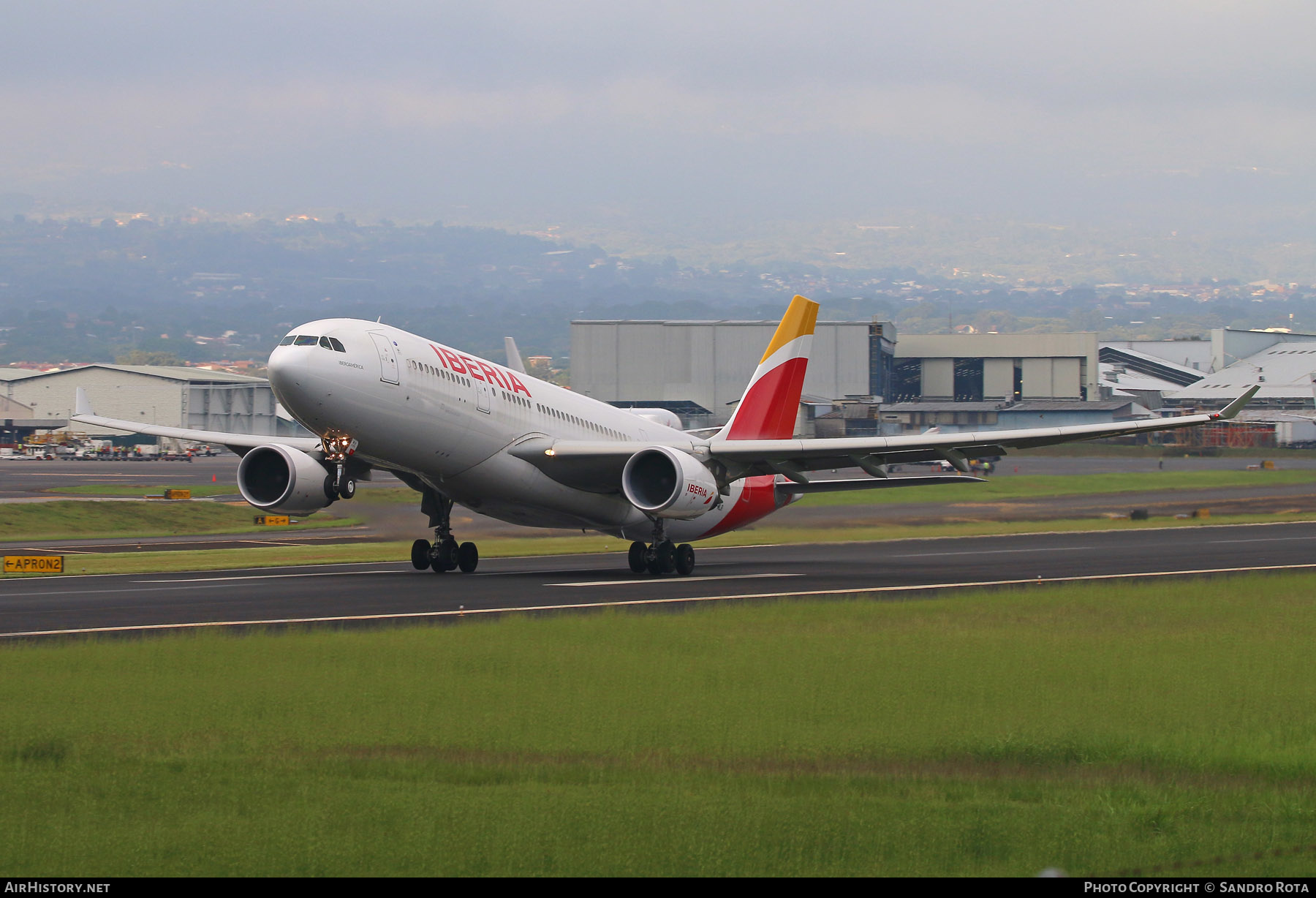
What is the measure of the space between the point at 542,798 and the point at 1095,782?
15.6 feet

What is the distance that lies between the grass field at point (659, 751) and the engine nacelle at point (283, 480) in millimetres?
10394

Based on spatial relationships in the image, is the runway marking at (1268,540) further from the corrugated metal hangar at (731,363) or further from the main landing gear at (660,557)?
the corrugated metal hangar at (731,363)

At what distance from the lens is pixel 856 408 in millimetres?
129500

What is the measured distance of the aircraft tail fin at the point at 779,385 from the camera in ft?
124

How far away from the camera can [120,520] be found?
60656 mm

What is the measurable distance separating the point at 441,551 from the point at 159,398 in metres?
120

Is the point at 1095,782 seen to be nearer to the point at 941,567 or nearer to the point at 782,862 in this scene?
the point at 782,862

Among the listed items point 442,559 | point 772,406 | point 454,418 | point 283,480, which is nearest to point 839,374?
point 772,406

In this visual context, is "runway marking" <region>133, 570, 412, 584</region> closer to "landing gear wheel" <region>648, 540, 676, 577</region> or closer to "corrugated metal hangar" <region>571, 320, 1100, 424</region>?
"landing gear wheel" <region>648, 540, 676, 577</region>

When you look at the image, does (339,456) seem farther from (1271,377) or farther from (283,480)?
(1271,377)

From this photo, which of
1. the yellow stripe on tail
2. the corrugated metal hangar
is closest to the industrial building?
the corrugated metal hangar

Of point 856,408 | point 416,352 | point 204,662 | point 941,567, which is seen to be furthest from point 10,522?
point 856,408

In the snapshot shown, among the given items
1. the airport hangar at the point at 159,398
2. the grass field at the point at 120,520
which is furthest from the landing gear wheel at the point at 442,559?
the airport hangar at the point at 159,398

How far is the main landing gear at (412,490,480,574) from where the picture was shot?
32750 mm
